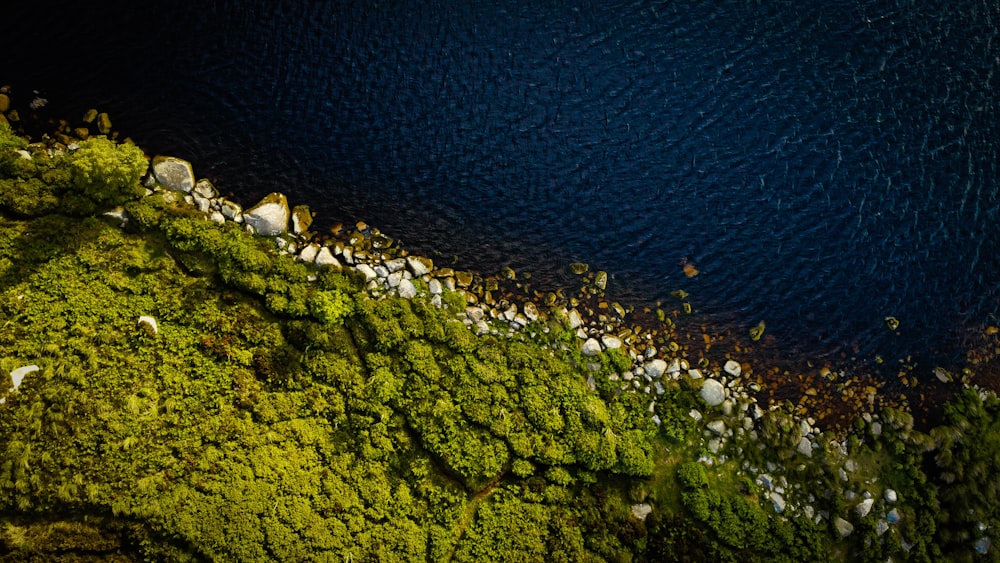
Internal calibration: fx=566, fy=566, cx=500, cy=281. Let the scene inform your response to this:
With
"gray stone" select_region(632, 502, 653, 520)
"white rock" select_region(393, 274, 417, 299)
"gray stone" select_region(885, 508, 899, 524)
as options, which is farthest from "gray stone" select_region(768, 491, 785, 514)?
"white rock" select_region(393, 274, 417, 299)

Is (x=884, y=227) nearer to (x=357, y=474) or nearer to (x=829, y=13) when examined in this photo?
(x=829, y=13)

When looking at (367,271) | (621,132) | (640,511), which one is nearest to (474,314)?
(367,271)

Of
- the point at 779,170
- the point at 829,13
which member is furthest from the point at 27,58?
the point at 829,13

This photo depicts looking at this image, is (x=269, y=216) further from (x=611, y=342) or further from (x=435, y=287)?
(x=611, y=342)

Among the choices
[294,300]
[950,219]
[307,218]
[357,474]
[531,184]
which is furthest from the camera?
[950,219]

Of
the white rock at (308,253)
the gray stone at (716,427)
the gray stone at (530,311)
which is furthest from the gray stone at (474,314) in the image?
the gray stone at (716,427)
